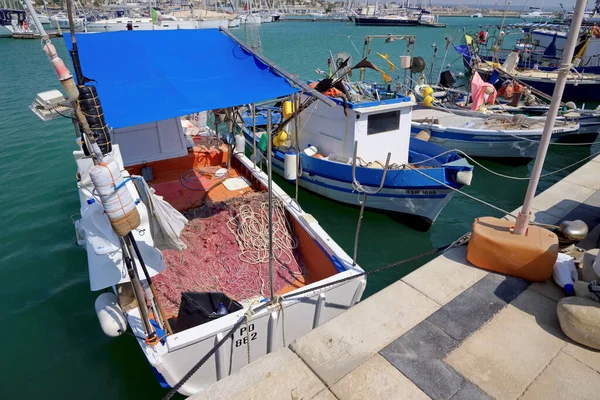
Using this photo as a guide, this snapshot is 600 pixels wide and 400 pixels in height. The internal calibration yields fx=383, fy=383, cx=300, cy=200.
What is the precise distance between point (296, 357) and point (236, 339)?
1.24m

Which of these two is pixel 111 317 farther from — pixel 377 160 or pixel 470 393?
pixel 377 160

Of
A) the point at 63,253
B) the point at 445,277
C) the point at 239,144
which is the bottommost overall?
the point at 63,253

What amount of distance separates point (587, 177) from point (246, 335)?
24.6 ft

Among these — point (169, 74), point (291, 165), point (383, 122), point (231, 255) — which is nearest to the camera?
point (169, 74)

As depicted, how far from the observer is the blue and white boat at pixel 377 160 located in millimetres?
9047

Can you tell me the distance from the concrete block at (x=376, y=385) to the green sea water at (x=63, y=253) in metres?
3.47

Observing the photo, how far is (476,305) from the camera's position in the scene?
4.30 metres

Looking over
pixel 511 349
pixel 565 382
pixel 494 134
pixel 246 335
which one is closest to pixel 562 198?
pixel 511 349

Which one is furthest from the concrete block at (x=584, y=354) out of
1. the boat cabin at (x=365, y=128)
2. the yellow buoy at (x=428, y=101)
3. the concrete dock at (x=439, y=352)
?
the yellow buoy at (x=428, y=101)

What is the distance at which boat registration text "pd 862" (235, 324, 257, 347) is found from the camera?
4.61 metres

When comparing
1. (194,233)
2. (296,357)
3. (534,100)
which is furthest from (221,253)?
(534,100)

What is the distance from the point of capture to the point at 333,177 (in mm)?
10023

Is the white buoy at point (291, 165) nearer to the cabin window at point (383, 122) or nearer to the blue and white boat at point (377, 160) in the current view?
the blue and white boat at point (377, 160)

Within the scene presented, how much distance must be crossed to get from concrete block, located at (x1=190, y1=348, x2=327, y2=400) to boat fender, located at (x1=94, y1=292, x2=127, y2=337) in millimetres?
2134
